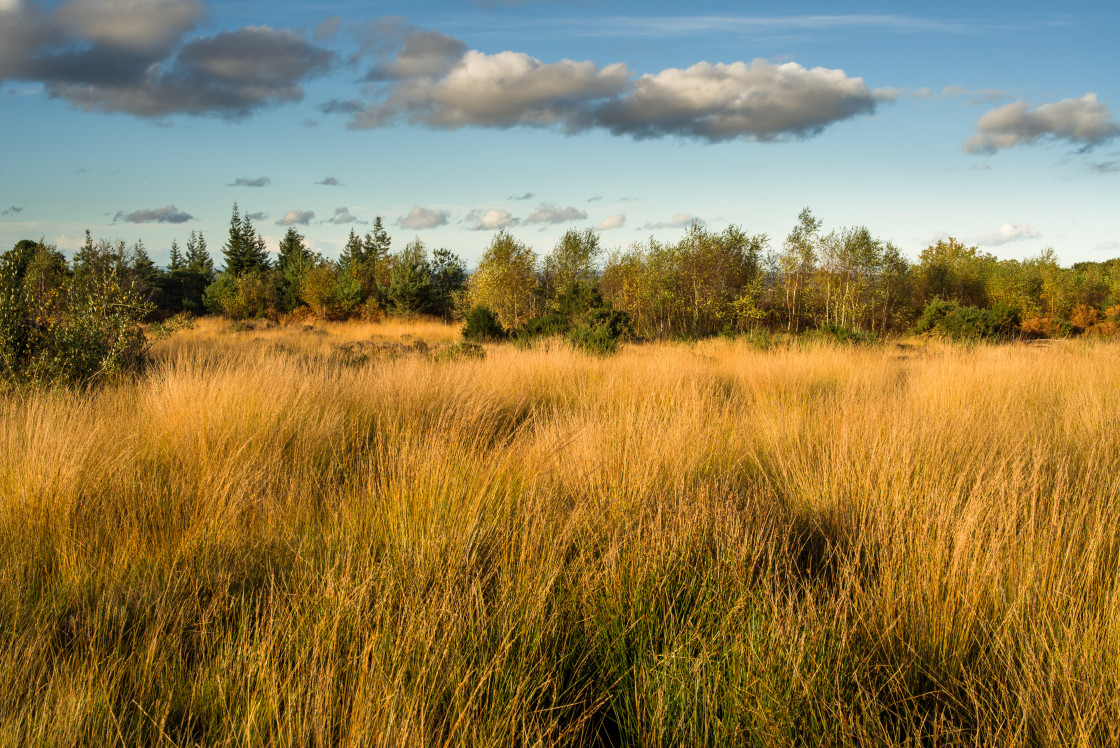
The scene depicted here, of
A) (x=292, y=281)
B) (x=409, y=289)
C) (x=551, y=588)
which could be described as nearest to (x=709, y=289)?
(x=409, y=289)

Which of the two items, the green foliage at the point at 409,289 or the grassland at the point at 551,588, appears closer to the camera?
the grassland at the point at 551,588

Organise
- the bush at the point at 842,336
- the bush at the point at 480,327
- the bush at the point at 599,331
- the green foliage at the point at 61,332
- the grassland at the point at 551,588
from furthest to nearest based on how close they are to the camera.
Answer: the bush at the point at 480,327 → the bush at the point at 842,336 → the bush at the point at 599,331 → the green foliage at the point at 61,332 → the grassland at the point at 551,588

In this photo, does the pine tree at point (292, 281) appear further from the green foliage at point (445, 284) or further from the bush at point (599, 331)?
the bush at point (599, 331)

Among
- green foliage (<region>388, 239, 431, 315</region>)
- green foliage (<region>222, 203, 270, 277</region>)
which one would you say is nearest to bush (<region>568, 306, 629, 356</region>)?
green foliage (<region>388, 239, 431, 315</region>)

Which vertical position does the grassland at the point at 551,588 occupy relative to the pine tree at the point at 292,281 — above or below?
below

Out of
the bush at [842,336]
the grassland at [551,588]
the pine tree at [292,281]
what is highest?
the pine tree at [292,281]

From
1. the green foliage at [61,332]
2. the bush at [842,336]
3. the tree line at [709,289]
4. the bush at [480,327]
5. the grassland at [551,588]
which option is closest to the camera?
the grassland at [551,588]

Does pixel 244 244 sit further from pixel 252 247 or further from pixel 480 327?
pixel 480 327

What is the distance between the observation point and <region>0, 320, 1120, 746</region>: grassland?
5.50 feet

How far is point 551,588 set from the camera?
2.18 metres

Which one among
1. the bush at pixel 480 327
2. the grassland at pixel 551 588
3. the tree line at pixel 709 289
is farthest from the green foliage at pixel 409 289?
the grassland at pixel 551 588

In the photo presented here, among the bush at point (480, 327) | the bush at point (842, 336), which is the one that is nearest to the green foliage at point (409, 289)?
the bush at point (480, 327)

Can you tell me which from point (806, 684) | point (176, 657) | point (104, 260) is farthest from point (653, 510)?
point (104, 260)

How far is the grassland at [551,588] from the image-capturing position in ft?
5.50
